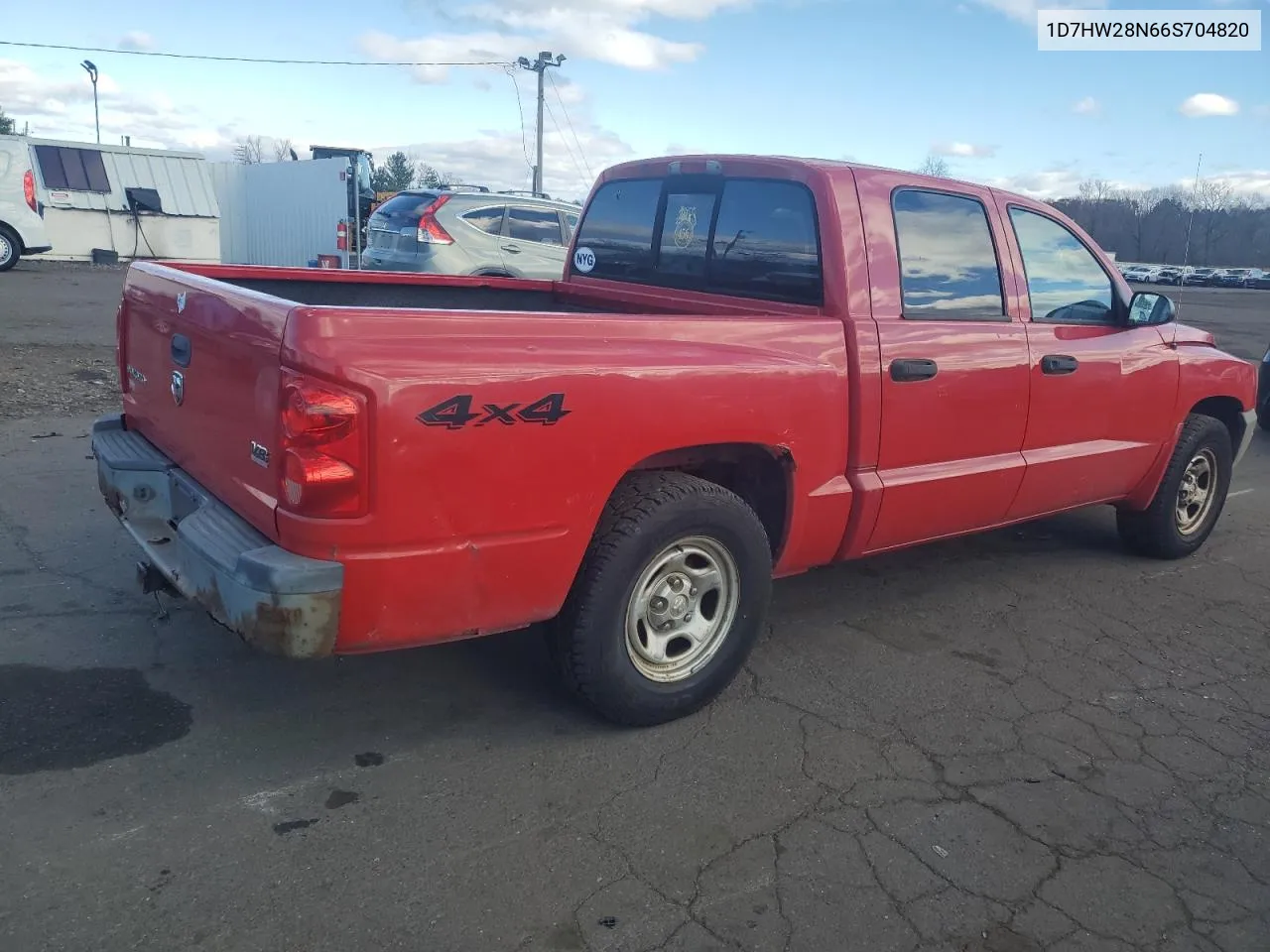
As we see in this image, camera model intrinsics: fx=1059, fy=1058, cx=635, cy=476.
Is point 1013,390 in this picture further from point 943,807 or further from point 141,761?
point 141,761

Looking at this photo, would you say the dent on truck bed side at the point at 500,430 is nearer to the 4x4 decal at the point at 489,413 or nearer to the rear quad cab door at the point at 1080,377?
the 4x4 decal at the point at 489,413

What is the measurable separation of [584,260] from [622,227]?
0.33 metres

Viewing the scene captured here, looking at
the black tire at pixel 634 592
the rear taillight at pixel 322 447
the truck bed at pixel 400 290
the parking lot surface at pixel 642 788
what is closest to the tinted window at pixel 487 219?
the truck bed at pixel 400 290

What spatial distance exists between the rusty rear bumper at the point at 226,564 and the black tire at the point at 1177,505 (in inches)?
180

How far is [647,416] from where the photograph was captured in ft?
10.8

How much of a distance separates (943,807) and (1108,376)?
2.62 meters

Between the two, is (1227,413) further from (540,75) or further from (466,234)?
(540,75)

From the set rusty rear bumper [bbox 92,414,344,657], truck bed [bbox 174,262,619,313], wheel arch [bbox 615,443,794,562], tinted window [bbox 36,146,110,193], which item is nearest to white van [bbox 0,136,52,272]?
tinted window [bbox 36,146,110,193]

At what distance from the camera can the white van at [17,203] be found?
17438 millimetres

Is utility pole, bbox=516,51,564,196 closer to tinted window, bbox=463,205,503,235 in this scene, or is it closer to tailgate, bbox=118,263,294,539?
tinted window, bbox=463,205,503,235

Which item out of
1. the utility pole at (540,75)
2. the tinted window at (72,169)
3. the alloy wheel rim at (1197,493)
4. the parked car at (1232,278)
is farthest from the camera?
the parked car at (1232,278)

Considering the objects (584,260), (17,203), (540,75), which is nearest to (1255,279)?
(540,75)

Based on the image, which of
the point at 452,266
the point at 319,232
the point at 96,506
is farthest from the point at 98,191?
the point at 96,506

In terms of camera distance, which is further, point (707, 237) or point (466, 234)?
point (466, 234)
